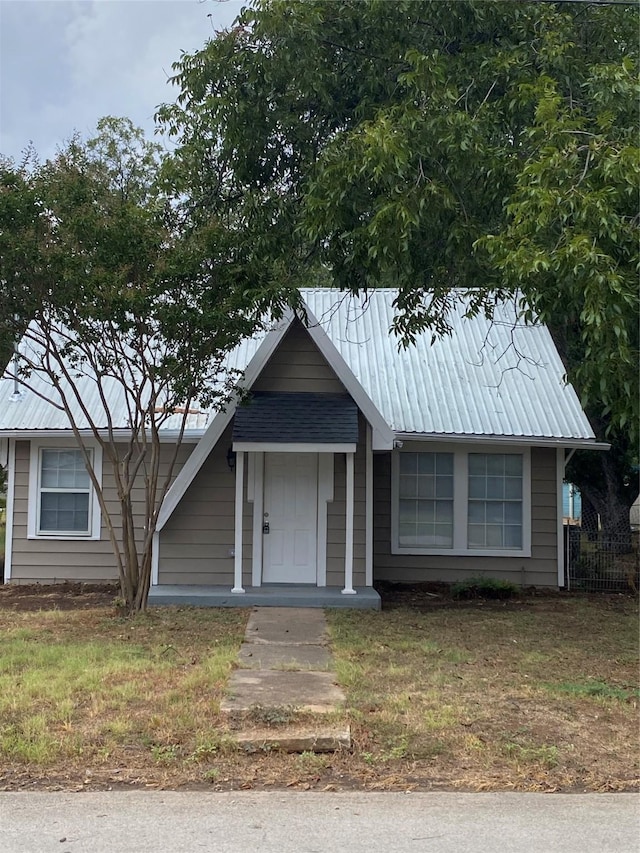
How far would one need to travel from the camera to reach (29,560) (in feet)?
43.8

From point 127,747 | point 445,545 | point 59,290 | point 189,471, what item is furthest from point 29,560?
point 127,747

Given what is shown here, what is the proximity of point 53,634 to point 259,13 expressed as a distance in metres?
7.54

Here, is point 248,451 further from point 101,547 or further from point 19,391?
point 19,391

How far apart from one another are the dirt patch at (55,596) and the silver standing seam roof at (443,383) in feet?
8.12

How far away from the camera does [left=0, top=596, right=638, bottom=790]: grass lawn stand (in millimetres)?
5336

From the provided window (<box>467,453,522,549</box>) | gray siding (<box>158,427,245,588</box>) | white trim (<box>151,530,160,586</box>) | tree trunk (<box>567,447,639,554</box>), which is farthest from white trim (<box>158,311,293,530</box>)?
tree trunk (<box>567,447,639,554</box>)

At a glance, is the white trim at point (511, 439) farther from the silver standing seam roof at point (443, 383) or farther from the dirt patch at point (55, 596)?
the dirt patch at point (55, 596)

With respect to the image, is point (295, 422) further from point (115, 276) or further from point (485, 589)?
point (485, 589)

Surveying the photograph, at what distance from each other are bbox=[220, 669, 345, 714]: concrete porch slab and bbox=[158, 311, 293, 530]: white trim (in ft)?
14.1

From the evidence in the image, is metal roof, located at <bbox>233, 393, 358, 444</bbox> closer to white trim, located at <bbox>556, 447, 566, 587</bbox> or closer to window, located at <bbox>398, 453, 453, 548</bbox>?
window, located at <bbox>398, 453, 453, 548</bbox>

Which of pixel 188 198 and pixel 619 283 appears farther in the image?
pixel 188 198

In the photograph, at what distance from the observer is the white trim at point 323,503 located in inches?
465

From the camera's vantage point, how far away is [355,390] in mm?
11414

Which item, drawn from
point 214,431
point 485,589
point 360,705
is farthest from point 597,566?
point 360,705
